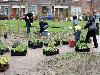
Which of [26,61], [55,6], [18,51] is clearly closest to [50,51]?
[18,51]

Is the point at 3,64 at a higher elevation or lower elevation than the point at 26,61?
higher

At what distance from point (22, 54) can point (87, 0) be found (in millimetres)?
55034

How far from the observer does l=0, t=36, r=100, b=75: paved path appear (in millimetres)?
19716

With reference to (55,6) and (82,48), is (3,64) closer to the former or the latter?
(82,48)

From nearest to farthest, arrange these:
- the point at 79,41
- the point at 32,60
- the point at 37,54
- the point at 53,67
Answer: the point at 53,67 < the point at 32,60 < the point at 37,54 < the point at 79,41

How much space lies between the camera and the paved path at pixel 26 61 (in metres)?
19.7

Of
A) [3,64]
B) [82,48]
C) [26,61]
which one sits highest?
[3,64]

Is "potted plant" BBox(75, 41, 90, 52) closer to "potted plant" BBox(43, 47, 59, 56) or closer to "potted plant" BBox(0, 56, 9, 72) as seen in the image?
"potted plant" BBox(43, 47, 59, 56)

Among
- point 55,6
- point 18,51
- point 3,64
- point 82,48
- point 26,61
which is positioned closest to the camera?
point 3,64

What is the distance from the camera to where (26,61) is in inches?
865

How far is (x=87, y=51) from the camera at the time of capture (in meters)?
24.5

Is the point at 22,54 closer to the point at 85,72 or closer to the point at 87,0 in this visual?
the point at 85,72

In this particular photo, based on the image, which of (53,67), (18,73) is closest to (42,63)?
(53,67)

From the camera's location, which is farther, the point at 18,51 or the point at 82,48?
the point at 82,48
